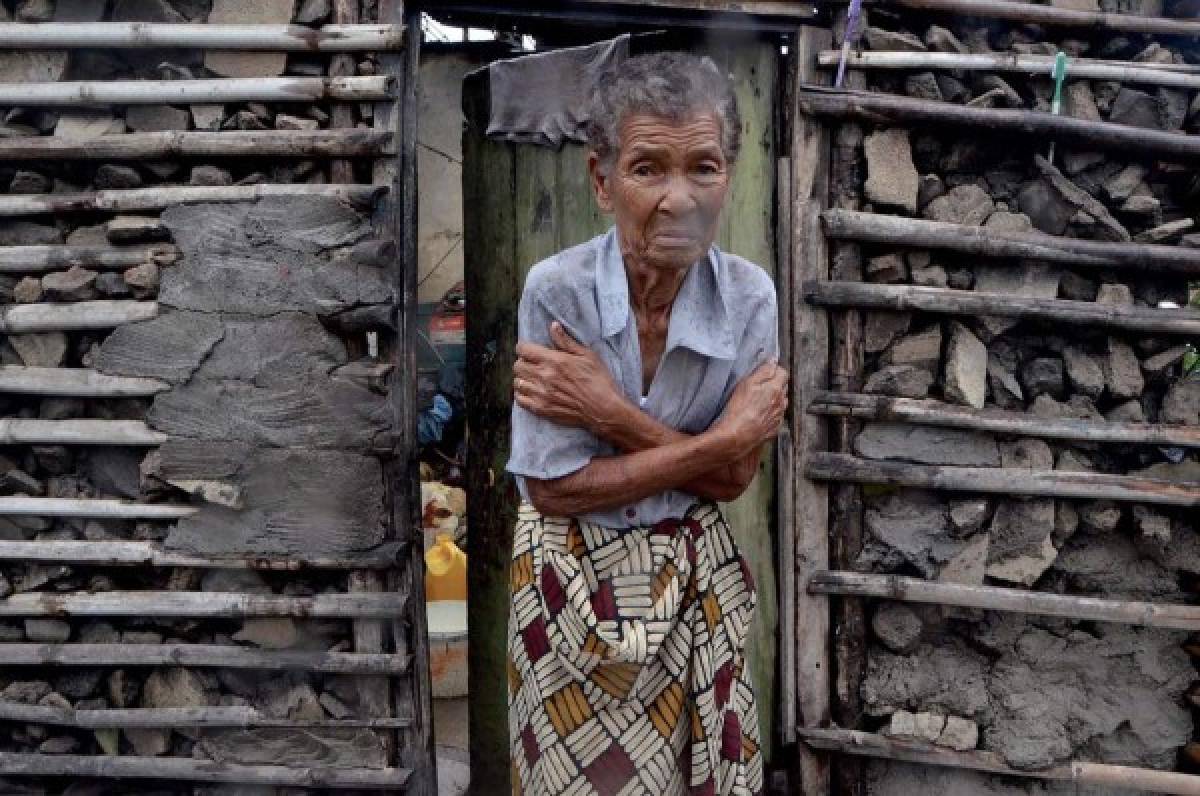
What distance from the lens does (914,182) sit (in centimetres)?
291

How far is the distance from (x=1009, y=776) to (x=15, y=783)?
3452mm

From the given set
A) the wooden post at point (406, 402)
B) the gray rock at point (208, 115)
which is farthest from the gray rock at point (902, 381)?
the gray rock at point (208, 115)

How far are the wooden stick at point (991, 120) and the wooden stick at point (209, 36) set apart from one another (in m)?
1.40

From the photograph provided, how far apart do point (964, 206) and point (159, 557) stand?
286 centimetres

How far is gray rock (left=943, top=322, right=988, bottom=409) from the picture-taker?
289cm

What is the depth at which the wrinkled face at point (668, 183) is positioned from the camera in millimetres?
1701

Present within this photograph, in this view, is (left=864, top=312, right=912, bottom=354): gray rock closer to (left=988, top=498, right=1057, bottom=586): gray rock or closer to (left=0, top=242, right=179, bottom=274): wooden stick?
(left=988, top=498, right=1057, bottom=586): gray rock

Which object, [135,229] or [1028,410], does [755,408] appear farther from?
[135,229]

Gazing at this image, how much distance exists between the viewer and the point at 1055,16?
9.53ft

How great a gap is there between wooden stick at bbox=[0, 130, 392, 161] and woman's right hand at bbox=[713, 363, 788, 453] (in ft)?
4.97

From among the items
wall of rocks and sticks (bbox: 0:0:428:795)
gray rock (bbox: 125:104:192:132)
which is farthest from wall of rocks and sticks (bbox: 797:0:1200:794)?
gray rock (bbox: 125:104:192:132)

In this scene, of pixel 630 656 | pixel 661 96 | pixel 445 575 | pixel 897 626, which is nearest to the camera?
pixel 661 96

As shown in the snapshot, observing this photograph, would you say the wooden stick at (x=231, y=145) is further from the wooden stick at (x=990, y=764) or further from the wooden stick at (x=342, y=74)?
the wooden stick at (x=990, y=764)

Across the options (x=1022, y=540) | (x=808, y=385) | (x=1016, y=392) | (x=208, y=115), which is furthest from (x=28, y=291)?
(x=1022, y=540)
